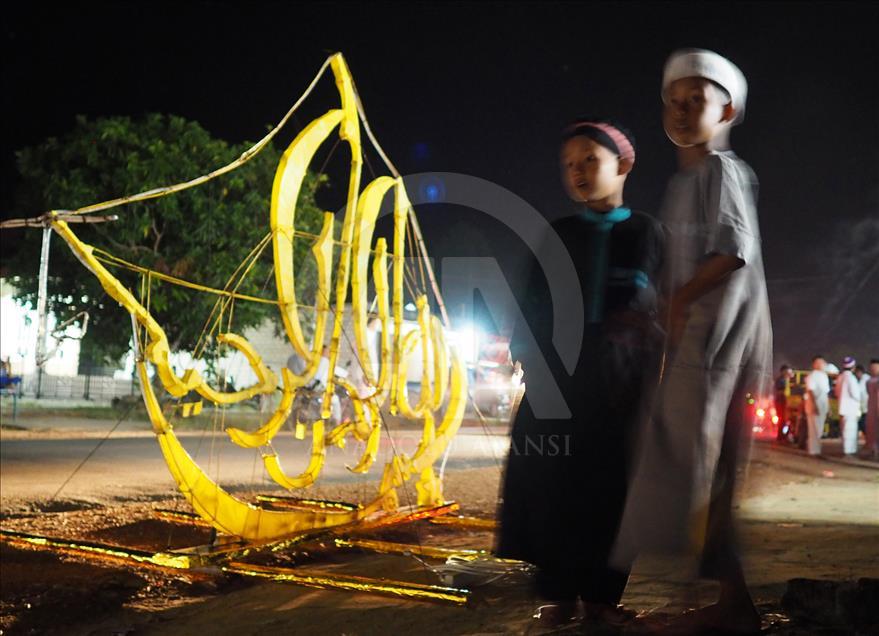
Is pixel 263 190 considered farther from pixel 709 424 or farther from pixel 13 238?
pixel 709 424

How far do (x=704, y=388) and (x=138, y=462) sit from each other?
988 centimetres

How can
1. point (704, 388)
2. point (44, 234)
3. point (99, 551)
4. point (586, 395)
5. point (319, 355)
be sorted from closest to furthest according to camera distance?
point (704, 388)
point (586, 395)
point (99, 551)
point (44, 234)
point (319, 355)

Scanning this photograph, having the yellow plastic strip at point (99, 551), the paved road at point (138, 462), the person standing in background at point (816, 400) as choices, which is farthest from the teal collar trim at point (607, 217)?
the person standing in background at point (816, 400)

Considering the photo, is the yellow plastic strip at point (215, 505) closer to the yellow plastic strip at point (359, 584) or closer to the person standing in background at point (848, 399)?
the yellow plastic strip at point (359, 584)

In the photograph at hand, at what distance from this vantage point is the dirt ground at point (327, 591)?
11.0ft

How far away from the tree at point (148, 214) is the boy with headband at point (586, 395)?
1308 centimetres

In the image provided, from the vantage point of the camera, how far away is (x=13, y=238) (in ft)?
60.5

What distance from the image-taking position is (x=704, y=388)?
7.97ft

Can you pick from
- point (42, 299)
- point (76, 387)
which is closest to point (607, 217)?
point (42, 299)

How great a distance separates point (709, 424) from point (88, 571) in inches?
148

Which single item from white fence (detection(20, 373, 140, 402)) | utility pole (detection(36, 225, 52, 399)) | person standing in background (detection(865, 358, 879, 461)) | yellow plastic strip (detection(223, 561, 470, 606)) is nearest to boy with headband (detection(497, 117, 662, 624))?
yellow plastic strip (detection(223, 561, 470, 606))

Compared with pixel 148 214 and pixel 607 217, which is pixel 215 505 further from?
pixel 148 214

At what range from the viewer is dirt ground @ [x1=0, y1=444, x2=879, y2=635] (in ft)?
11.0

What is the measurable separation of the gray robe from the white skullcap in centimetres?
24
